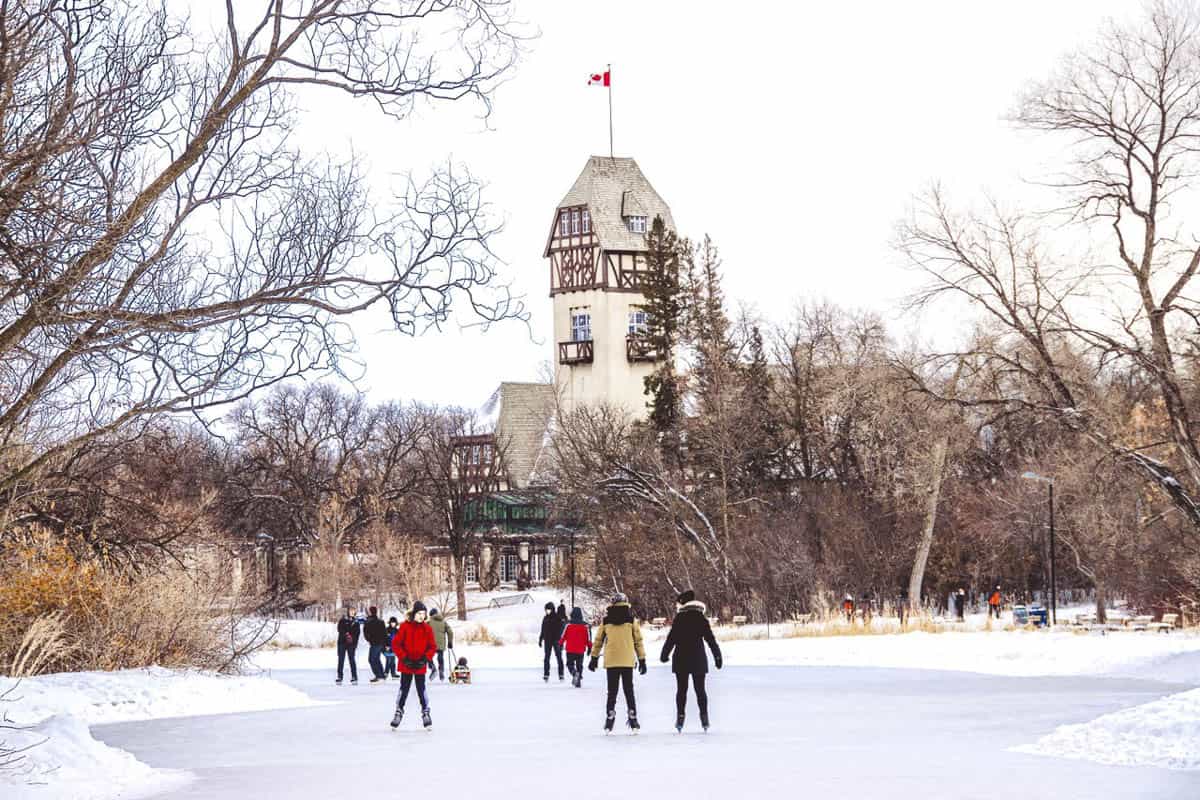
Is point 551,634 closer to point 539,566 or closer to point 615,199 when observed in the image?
point 615,199

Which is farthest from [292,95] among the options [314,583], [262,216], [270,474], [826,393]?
[270,474]

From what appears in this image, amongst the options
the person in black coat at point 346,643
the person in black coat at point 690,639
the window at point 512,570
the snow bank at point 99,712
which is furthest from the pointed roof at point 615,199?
the person in black coat at point 690,639

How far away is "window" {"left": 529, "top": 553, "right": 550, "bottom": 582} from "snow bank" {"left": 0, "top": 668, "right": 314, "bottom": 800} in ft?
212

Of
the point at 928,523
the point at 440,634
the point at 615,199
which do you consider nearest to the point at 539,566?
the point at 615,199

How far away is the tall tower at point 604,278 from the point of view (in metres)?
83.8

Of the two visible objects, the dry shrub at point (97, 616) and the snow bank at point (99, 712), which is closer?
the snow bank at point (99, 712)

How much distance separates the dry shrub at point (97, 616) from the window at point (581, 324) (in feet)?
194

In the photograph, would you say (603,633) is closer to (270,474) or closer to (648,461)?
(648,461)

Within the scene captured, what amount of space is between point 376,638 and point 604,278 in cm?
5448

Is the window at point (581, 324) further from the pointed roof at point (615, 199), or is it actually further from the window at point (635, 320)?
the pointed roof at point (615, 199)

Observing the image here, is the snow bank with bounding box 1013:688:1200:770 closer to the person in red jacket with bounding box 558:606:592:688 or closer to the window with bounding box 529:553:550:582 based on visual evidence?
the person in red jacket with bounding box 558:606:592:688

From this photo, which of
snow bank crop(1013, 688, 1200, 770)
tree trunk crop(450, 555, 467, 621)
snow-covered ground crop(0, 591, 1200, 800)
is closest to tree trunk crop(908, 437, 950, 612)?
snow-covered ground crop(0, 591, 1200, 800)

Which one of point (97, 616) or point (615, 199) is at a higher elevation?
point (615, 199)

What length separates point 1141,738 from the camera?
45.6ft
